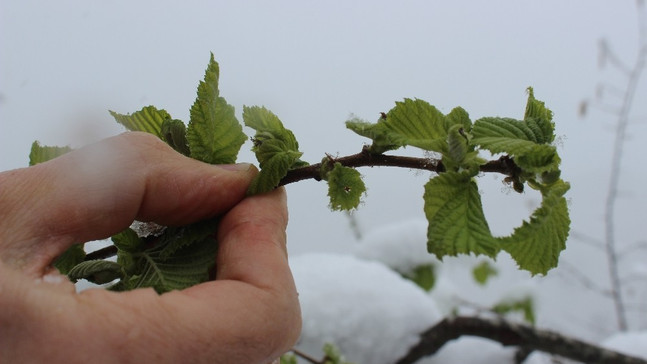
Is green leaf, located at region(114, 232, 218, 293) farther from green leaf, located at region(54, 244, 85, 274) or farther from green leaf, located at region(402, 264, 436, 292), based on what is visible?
green leaf, located at region(402, 264, 436, 292)

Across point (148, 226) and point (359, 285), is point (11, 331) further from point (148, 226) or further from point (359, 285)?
point (359, 285)

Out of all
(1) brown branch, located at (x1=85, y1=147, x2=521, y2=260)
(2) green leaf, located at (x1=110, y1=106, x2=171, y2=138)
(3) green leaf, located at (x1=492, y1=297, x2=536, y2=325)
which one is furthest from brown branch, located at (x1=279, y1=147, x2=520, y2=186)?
(3) green leaf, located at (x1=492, y1=297, x2=536, y2=325)

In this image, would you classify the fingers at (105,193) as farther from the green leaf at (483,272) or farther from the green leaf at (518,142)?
the green leaf at (483,272)

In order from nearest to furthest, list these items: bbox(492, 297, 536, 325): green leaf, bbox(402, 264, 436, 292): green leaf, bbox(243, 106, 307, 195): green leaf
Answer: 1. bbox(243, 106, 307, 195): green leaf
2. bbox(402, 264, 436, 292): green leaf
3. bbox(492, 297, 536, 325): green leaf

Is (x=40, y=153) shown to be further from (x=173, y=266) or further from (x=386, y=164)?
(x=386, y=164)

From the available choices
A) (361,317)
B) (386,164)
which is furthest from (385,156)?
(361,317)

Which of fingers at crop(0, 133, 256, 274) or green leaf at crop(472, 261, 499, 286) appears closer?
fingers at crop(0, 133, 256, 274)

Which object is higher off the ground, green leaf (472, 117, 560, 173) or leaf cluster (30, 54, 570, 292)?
green leaf (472, 117, 560, 173)

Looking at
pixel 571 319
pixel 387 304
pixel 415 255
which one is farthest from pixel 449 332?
pixel 571 319
